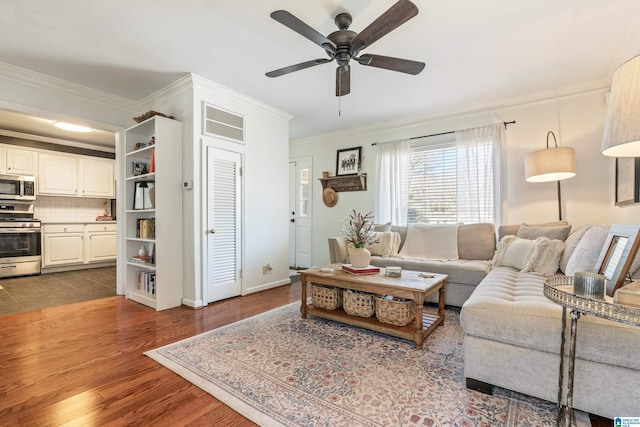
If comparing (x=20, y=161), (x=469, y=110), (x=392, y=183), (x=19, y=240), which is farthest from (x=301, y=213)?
(x=20, y=161)

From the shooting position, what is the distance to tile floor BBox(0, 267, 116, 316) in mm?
3537

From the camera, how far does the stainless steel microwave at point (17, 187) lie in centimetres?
501

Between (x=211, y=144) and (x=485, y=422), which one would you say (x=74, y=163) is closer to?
(x=211, y=144)

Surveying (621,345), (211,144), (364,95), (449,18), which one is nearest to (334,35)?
(449,18)

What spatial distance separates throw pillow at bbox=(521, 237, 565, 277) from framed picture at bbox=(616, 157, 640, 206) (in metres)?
0.65

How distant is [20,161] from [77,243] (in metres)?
1.65

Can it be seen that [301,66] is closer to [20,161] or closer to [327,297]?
[327,297]

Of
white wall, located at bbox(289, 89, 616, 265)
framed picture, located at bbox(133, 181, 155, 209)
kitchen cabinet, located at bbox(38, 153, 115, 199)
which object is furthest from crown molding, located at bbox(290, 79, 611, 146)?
kitchen cabinet, located at bbox(38, 153, 115, 199)

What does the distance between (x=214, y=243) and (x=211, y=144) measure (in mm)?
1157

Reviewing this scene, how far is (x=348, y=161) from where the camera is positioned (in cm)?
528

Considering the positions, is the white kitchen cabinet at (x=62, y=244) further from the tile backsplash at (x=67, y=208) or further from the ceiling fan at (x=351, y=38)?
the ceiling fan at (x=351, y=38)

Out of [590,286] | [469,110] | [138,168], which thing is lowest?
[590,286]

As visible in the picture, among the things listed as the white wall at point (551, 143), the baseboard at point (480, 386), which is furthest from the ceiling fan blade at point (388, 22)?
the white wall at point (551, 143)

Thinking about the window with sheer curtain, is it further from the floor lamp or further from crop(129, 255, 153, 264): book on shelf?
crop(129, 255, 153, 264): book on shelf
